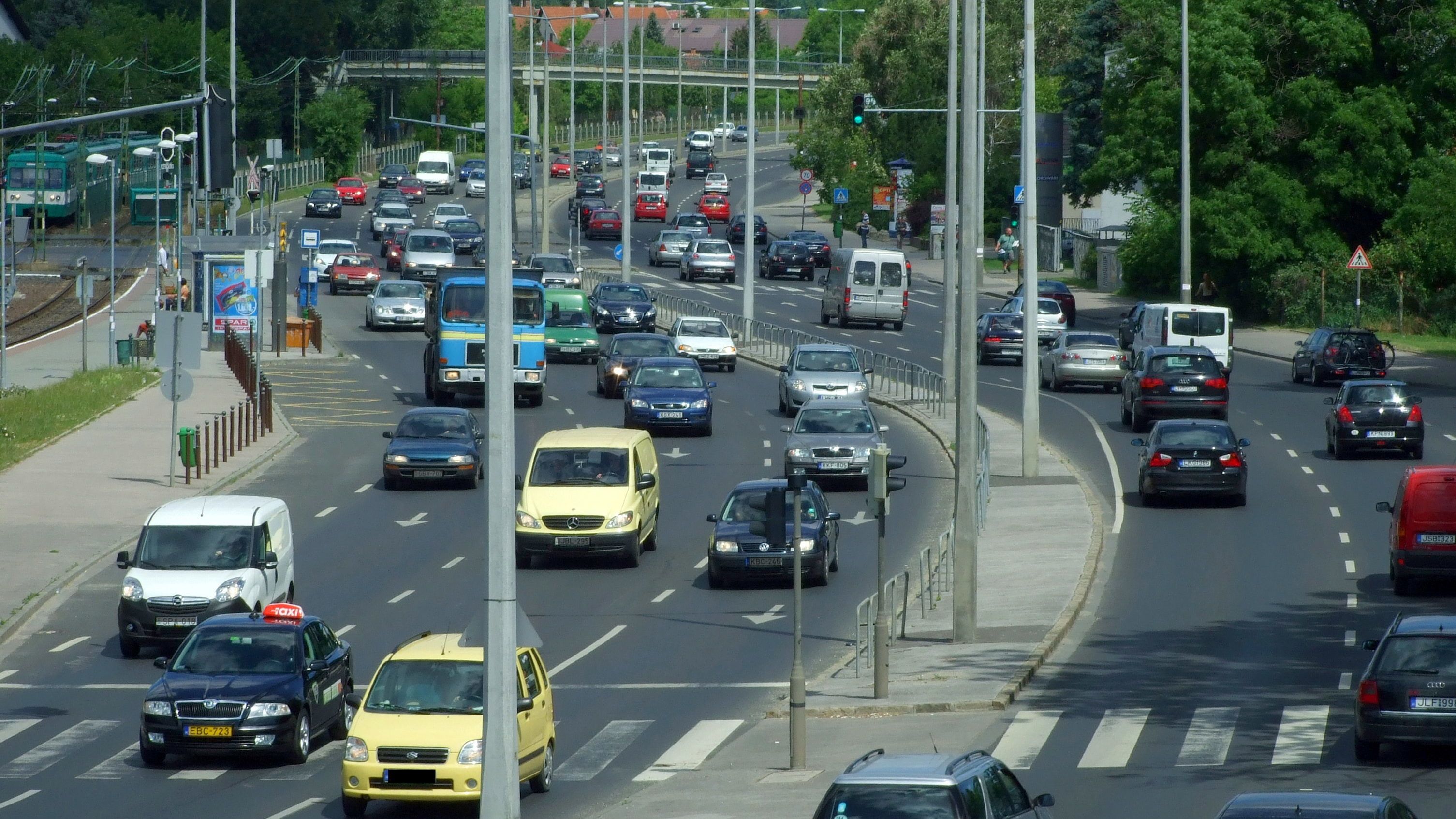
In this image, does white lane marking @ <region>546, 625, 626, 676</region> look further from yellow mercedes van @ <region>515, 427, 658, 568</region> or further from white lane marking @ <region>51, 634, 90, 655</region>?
white lane marking @ <region>51, 634, 90, 655</region>

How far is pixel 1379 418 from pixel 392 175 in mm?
92229

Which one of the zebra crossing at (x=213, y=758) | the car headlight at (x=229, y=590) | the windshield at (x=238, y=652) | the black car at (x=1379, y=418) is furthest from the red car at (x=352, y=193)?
the windshield at (x=238, y=652)

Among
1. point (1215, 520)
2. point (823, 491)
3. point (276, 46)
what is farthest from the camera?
point (276, 46)

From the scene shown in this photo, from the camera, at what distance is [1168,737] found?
19.5 meters

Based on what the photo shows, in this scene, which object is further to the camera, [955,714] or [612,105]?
[612,105]

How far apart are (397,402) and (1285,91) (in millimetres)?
32204

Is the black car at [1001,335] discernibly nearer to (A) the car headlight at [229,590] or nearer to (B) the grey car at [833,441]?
(B) the grey car at [833,441]

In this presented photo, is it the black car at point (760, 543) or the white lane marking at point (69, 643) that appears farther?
the black car at point (760, 543)

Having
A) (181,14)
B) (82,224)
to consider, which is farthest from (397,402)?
(181,14)

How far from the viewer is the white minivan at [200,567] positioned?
80.8ft

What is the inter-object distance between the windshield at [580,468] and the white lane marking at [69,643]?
7134 millimetres

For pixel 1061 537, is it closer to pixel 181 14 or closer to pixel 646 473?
pixel 646 473

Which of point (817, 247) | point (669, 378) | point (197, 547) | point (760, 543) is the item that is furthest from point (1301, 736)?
point (817, 247)

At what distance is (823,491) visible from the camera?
36.2 meters
